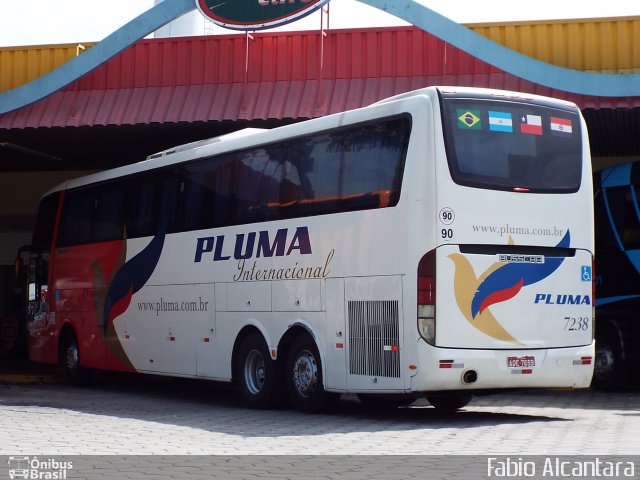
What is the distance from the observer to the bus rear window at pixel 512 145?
40.9 ft

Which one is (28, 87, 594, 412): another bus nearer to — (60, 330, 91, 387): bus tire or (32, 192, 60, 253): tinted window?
(60, 330, 91, 387): bus tire

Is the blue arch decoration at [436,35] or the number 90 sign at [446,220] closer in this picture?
the number 90 sign at [446,220]

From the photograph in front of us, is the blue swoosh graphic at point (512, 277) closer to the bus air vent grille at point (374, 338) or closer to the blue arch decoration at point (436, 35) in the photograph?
the bus air vent grille at point (374, 338)

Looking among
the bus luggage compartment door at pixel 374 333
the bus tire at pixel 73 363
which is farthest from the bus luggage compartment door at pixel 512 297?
the bus tire at pixel 73 363

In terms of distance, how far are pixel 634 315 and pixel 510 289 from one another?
638cm

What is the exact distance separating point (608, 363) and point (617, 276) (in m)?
1.39

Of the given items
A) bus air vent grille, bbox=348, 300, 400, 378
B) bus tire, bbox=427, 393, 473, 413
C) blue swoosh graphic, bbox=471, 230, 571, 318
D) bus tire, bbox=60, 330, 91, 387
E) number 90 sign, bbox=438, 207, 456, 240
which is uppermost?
number 90 sign, bbox=438, 207, 456, 240

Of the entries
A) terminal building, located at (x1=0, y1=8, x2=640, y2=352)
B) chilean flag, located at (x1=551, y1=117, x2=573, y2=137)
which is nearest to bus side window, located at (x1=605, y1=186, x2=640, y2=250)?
terminal building, located at (x1=0, y1=8, x2=640, y2=352)

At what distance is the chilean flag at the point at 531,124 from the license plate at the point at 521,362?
2510 millimetres

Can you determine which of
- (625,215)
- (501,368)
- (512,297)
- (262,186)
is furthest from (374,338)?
(625,215)

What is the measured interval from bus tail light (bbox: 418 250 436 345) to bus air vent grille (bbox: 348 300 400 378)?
1.17ft

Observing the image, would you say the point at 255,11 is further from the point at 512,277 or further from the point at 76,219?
Result: the point at 512,277

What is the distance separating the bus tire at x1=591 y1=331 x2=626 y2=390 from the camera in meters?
18.3

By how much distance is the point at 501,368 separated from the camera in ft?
40.8
